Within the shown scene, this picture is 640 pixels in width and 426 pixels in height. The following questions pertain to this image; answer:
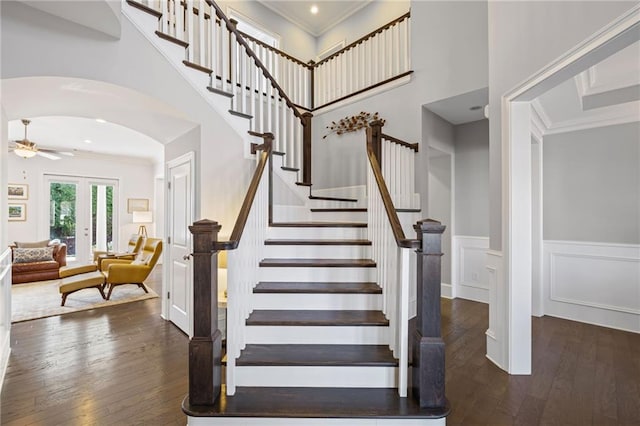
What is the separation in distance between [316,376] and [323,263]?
0.90 meters

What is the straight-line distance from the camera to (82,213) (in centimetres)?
755

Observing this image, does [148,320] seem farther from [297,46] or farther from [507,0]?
[297,46]

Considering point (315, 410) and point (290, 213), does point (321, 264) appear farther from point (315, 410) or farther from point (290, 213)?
point (290, 213)

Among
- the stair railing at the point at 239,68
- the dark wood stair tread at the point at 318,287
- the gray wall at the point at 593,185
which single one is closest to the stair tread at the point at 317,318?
the dark wood stair tread at the point at 318,287

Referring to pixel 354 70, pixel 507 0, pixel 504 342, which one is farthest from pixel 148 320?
pixel 507 0

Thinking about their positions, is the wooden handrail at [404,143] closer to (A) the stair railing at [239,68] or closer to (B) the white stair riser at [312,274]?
(A) the stair railing at [239,68]

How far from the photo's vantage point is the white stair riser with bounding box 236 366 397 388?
1.85 meters

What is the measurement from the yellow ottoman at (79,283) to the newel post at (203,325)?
12.8 ft

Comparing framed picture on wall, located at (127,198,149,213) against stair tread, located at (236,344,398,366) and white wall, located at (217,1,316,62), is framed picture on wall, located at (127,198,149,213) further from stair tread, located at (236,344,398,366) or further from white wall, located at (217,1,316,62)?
stair tread, located at (236,344,398,366)

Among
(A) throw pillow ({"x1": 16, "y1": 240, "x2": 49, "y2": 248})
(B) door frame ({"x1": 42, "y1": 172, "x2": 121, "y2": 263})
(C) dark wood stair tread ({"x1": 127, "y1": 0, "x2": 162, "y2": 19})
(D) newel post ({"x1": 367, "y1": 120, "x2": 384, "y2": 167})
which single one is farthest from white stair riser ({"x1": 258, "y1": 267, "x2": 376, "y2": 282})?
(B) door frame ({"x1": 42, "y1": 172, "x2": 121, "y2": 263})

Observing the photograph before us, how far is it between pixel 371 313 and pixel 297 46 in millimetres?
5841

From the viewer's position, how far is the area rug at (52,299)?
4.01 m

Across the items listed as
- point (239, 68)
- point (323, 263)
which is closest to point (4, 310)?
point (323, 263)

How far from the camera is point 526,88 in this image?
228 centimetres
